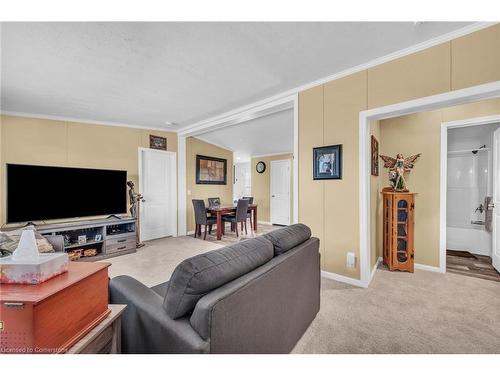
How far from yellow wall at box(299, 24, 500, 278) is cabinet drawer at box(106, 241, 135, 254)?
9.70 ft

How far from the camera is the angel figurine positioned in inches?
116

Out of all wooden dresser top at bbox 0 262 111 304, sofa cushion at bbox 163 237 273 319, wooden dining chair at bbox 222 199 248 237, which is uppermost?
wooden dresser top at bbox 0 262 111 304

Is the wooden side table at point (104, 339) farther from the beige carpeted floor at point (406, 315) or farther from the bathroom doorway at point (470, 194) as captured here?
the bathroom doorway at point (470, 194)

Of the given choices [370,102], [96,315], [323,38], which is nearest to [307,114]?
[370,102]

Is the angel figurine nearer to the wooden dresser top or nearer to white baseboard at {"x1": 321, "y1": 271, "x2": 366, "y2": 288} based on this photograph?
white baseboard at {"x1": 321, "y1": 271, "x2": 366, "y2": 288}

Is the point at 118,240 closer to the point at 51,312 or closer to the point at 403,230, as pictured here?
the point at 51,312

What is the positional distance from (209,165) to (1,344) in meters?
5.29

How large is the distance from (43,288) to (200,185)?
16.3 ft

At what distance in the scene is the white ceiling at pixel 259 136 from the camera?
4496 mm

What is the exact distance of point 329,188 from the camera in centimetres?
267

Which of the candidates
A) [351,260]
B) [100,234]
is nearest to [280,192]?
[351,260]

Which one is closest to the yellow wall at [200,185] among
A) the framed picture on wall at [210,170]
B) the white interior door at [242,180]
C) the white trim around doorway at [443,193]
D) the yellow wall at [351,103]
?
the framed picture on wall at [210,170]

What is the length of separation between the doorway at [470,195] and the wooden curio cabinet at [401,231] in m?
0.89

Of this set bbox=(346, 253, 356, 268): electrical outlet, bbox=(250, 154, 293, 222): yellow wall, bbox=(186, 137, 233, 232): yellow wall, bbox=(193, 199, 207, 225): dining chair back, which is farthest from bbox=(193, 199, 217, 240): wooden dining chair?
bbox=(346, 253, 356, 268): electrical outlet
